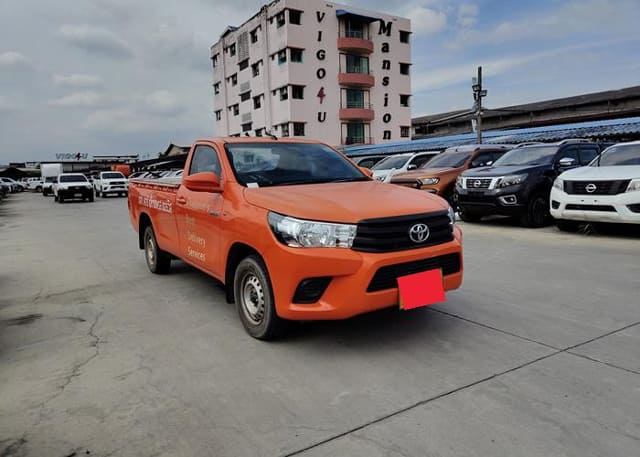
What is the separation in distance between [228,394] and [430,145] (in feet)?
91.6

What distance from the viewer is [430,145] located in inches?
1150

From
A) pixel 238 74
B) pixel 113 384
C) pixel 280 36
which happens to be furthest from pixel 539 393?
pixel 238 74

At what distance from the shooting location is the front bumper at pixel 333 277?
3338 millimetres

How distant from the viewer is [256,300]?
13.0 feet

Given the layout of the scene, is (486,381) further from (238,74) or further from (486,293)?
(238,74)

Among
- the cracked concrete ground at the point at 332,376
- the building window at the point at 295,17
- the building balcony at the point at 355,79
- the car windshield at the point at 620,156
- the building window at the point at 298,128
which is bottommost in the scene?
the cracked concrete ground at the point at 332,376

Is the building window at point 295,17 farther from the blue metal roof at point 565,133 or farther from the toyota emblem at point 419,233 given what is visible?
the toyota emblem at point 419,233

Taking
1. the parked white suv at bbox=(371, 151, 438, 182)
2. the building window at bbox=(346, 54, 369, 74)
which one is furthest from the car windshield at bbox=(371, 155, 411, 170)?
the building window at bbox=(346, 54, 369, 74)

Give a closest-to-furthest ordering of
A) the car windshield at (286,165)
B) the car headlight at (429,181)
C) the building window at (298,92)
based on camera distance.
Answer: the car windshield at (286,165), the car headlight at (429,181), the building window at (298,92)

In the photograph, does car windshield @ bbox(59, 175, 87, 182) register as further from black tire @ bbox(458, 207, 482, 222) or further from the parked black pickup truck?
the parked black pickup truck

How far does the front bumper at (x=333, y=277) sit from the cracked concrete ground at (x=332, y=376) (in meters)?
0.39

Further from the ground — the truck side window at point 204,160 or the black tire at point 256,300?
the truck side window at point 204,160

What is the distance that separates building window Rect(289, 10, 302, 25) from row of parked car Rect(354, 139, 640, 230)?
32642mm

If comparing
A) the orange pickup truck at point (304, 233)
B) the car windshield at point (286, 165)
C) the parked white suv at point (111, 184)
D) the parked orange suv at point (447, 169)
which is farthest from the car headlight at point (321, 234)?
the parked white suv at point (111, 184)
